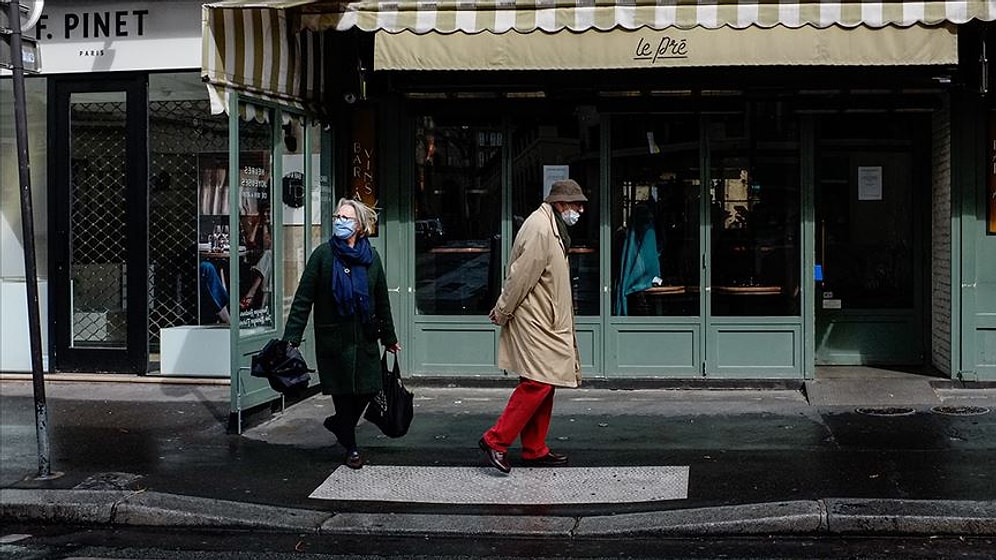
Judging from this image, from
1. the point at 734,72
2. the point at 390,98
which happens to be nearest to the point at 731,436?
the point at 734,72

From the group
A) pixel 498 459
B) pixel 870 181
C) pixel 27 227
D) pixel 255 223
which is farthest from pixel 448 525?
pixel 870 181

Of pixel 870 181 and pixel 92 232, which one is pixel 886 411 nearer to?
pixel 870 181

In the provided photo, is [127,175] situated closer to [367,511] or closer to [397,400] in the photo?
[397,400]

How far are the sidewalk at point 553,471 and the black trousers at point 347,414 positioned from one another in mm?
217

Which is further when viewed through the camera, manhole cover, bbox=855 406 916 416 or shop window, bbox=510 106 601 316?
shop window, bbox=510 106 601 316

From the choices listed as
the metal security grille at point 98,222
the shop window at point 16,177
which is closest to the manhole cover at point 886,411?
the metal security grille at point 98,222

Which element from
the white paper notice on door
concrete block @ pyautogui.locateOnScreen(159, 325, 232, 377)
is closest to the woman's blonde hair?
concrete block @ pyautogui.locateOnScreen(159, 325, 232, 377)

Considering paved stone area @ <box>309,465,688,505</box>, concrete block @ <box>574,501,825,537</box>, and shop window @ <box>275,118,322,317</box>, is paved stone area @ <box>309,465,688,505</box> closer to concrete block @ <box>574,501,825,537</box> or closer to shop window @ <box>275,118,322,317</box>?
concrete block @ <box>574,501,825,537</box>

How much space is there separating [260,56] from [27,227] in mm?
2528

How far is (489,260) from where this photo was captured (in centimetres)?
1118

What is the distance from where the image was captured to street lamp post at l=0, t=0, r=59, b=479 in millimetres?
7633

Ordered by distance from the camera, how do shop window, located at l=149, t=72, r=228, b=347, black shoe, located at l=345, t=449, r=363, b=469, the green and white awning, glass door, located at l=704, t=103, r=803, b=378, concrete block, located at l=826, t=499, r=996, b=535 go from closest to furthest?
concrete block, located at l=826, t=499, r=996, b=535 < black shoe, located at l=345, t=449, r=363, b=469 < the green and white awning < glass door, located at l=704, t=103, r=803, b=378 < shop window, located at l=149, t=72, r=228, b=347

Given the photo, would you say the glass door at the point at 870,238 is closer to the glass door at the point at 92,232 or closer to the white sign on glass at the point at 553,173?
the white sign on glass at the point at 553,173

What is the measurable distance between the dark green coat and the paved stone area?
575 mm
